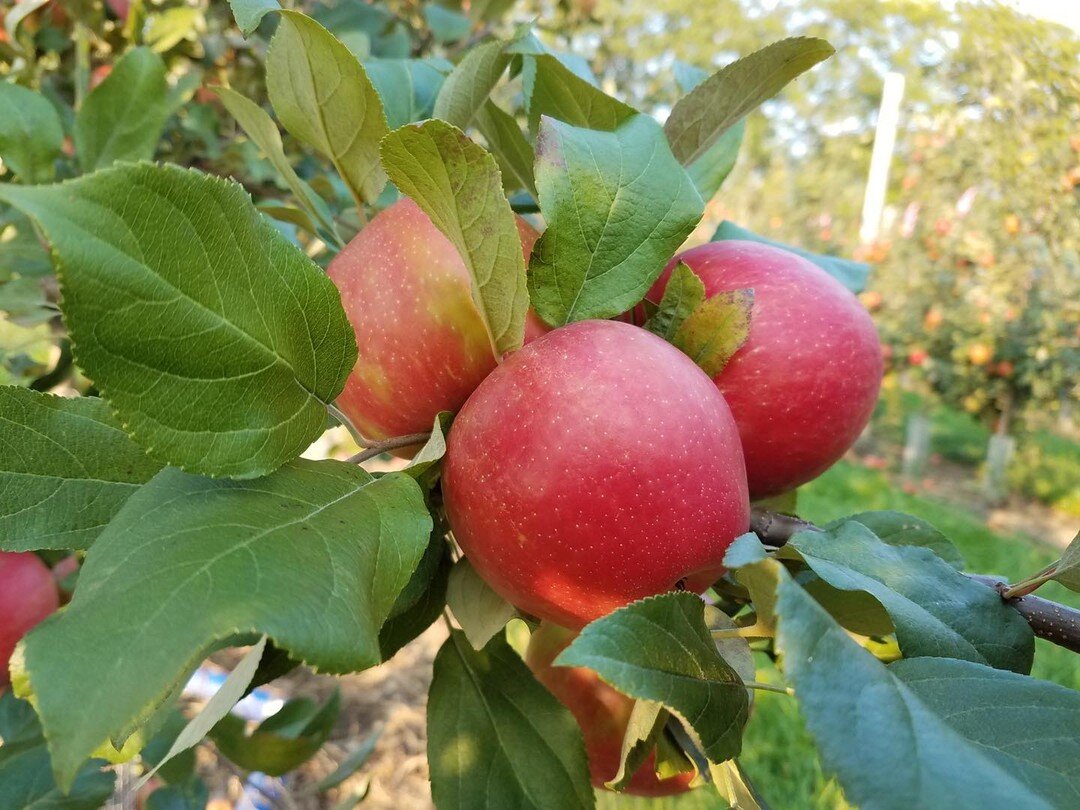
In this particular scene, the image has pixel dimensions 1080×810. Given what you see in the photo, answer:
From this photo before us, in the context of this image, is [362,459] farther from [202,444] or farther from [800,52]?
[800,52]

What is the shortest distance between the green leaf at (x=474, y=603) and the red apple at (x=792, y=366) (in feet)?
0.51

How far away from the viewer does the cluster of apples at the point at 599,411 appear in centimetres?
34

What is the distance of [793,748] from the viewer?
6.52ft

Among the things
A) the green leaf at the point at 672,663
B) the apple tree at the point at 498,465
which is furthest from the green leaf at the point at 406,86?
the green leaf at the point at 672,663

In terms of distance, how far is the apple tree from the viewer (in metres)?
0.26

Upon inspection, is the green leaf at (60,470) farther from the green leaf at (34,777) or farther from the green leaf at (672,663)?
the green leaf at (34,777)

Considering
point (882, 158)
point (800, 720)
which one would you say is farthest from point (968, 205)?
point (800, 720)

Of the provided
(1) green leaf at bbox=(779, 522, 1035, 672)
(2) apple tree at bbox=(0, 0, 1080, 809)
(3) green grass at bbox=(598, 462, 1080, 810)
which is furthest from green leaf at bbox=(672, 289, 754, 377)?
(3) green grass at bbox=(598, 462, 1080, 810)

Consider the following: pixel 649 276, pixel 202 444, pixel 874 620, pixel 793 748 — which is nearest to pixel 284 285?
pixel 202 444

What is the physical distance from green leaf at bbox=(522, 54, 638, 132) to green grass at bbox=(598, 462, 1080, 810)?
0.56 metres

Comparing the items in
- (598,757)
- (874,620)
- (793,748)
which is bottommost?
(793,748)

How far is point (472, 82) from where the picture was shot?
1.54 ft

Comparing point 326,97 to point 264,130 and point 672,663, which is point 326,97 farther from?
point 672,663

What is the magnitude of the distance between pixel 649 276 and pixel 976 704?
221 millimetres
